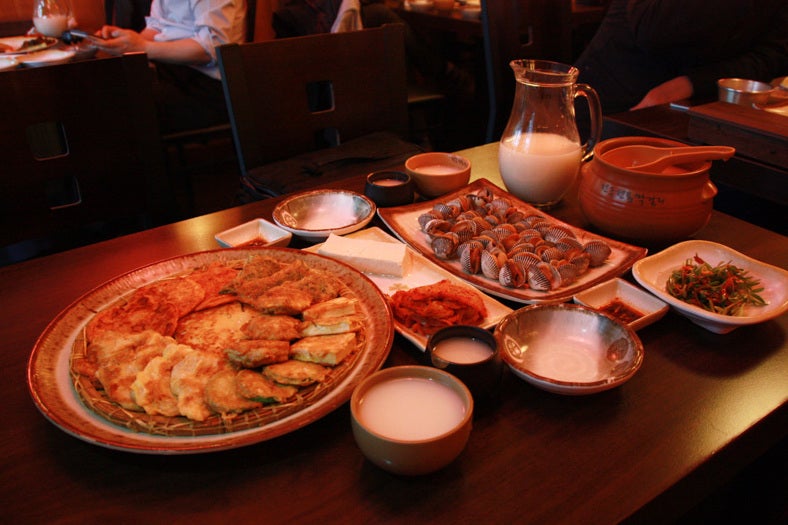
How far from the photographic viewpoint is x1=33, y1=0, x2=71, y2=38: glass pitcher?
9.05ft

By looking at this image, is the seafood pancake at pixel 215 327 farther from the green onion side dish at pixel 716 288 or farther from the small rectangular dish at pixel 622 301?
the green onion side dish at pixel 716 288

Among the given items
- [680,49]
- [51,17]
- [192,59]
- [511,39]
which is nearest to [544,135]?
[511,39]

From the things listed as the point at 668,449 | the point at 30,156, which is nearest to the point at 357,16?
→ the point at 30,156

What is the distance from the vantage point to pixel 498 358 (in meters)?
0.75

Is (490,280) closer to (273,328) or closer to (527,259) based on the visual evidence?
(527,259)

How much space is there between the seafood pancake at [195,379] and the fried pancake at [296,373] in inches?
2.5

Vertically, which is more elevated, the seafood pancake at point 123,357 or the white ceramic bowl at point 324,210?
the white ceramic bowl at point 324,210

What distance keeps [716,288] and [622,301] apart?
149mm

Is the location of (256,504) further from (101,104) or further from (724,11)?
(724,11)

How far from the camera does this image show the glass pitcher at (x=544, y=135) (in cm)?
126

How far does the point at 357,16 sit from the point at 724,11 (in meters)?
1.59

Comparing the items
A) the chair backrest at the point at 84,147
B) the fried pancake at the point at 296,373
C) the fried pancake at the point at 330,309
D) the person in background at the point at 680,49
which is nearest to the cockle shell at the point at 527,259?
the fried pancake at the point at 330,309

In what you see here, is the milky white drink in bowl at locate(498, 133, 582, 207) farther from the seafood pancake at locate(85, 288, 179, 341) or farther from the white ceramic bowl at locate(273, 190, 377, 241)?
the seafood pancake at locate(85, 288, 179, 341)

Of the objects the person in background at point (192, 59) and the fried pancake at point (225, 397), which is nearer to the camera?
the fried pancake at point (225, 397)
